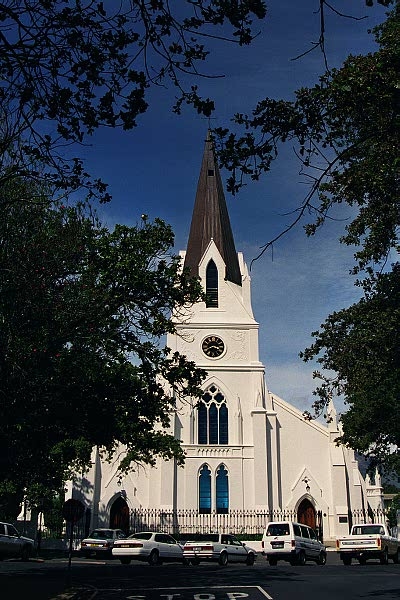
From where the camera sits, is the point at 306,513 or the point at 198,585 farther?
the point at 306,513

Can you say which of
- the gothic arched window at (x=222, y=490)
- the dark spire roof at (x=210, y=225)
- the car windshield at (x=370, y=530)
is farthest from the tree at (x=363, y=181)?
the dark spire roof at (x=210, y=225)

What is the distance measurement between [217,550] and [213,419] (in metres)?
15.2

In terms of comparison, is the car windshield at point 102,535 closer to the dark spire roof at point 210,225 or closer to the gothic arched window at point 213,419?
the gothic arched window at point 213,419

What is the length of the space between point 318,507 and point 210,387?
9.53 metres

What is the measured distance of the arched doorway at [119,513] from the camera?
38969 millimetres

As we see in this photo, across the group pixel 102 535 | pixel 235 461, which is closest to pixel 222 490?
pixel 235 461

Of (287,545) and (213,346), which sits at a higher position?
(213,346)

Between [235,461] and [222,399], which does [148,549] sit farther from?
[222,399]

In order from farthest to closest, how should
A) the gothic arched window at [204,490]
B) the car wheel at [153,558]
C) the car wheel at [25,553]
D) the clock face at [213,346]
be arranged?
the clock face at [213,346] → the gothic arched window at [204,490] → the car wheel at [25,553] → the car wheel at [153,558]

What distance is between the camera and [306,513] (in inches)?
1592

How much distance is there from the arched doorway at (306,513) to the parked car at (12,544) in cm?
1783

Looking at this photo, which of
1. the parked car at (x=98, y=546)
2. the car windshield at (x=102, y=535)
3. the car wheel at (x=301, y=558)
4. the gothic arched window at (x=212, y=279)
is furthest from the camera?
the gothic arched window at (x=212, y=279)

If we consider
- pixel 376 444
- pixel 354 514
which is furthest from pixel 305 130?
pixel 354 514

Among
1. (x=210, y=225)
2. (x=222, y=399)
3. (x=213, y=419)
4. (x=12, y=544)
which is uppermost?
A: (x=210, y=225)
